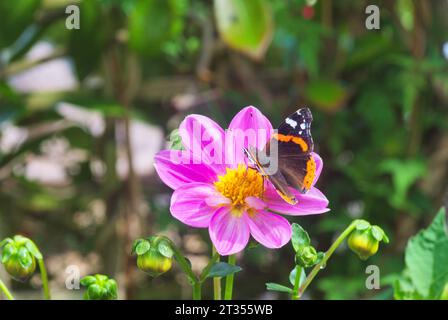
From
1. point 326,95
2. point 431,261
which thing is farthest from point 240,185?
point 326,95

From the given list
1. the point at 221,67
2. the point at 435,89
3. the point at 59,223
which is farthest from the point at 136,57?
the point at 435,89

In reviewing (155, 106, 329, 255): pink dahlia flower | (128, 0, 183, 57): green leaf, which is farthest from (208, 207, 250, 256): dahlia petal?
(128, 0, 183, 57): green leaf

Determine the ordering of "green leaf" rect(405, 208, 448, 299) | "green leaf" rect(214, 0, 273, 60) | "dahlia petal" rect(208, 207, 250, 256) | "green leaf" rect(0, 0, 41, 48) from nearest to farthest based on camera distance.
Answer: "dahlia petal" rect(208, 207, 250, 256)
"green leaf" rect(405, 208, 448, 299)
"green leaf" rect(214, 0, 273, 60)
"green leaf" rect(0, 0, 41, 48)

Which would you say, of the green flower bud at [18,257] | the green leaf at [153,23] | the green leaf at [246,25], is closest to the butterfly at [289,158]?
the green flower bud at [18,257]

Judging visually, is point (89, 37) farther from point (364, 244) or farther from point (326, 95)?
point (364, 244)

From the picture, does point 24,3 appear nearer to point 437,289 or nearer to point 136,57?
point 136,57

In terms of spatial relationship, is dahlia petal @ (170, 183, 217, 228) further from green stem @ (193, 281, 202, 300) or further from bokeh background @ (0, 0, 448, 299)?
bokeh background @ (0, 0, 448, 299)

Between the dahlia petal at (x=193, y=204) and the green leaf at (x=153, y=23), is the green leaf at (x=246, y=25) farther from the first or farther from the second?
the dahlia petal at (x=193, y=204)
